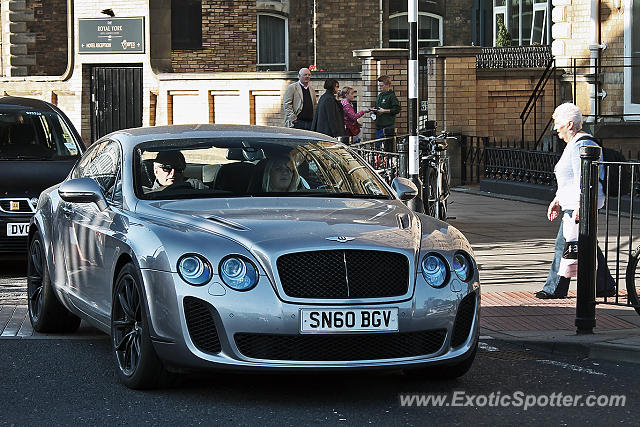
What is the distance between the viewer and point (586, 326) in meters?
9.01

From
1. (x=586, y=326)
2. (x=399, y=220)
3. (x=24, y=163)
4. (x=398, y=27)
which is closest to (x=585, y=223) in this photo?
(x=586, y=326)

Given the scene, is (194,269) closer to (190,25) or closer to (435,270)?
(435,270)

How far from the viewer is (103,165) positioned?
8992mm

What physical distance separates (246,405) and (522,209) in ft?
41.1

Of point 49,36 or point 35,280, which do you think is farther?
point 49,36

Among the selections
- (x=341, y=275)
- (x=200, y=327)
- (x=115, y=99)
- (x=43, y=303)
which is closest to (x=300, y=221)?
(x=341, y=275)

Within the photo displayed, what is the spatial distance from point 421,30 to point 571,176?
120 ft

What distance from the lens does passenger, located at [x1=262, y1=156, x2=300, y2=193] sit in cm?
831

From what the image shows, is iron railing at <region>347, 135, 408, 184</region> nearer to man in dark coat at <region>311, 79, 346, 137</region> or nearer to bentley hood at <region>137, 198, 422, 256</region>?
bentley hood at <region>137, 198, 422, 256</region>

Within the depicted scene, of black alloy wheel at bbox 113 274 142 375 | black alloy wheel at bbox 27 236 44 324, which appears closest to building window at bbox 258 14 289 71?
black alloy wheel at bbox 27 236 44 324

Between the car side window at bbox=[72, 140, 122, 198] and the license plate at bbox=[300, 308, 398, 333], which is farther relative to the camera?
the car side window at bbox=[72, 140, 122, 198]

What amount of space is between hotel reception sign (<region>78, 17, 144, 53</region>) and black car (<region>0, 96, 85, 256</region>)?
18.8 meters

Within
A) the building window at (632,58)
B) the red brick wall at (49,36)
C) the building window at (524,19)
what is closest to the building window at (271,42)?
the red brick wall at (49,36)

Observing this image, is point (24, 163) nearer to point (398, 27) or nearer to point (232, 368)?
point (232, 368)
